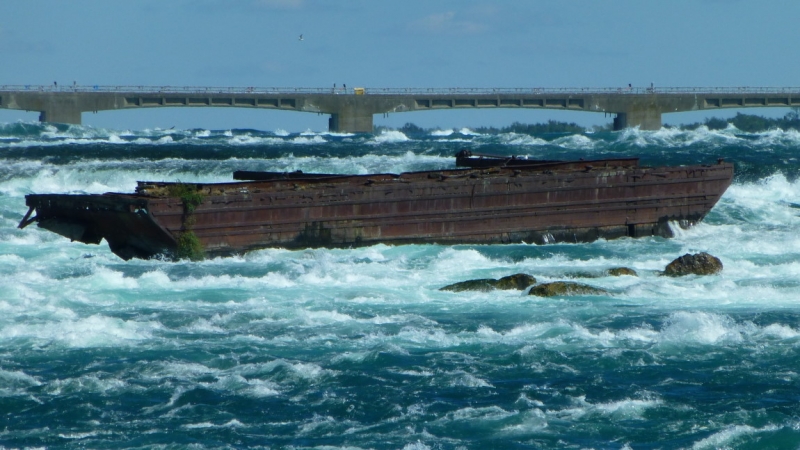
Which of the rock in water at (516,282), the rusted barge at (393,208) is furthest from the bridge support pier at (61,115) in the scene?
the rock in water at (516,282)

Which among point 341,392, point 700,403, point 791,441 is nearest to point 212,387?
point 341,392

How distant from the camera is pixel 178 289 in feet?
66.0

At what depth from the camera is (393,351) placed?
1537 cm

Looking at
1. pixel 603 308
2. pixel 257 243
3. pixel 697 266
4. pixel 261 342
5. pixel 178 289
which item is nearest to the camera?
pixel 261 342

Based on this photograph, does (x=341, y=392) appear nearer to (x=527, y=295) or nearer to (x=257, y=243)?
(x=527, y=295)

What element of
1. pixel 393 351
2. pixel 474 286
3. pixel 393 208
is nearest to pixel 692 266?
pixel 474 286

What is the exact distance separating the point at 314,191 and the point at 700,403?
514 inches

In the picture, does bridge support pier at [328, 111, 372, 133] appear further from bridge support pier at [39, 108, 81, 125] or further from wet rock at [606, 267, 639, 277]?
wet rock at [606, 267, 639, 277]

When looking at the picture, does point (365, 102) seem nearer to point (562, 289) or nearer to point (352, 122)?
point (352, 122)

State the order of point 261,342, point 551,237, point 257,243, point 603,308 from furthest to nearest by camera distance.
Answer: point 551,237 → point 257,243 → point 603,308 → point 261,342

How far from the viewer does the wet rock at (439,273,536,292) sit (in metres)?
19.7

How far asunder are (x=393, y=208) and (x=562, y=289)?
23.6 feet

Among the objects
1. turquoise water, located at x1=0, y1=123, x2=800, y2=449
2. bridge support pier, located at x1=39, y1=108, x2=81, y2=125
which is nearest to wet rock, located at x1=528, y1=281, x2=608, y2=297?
turquoise water, located at x1=0, y1=123, x2=800, y2=449

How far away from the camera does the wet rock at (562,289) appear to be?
1911cm
